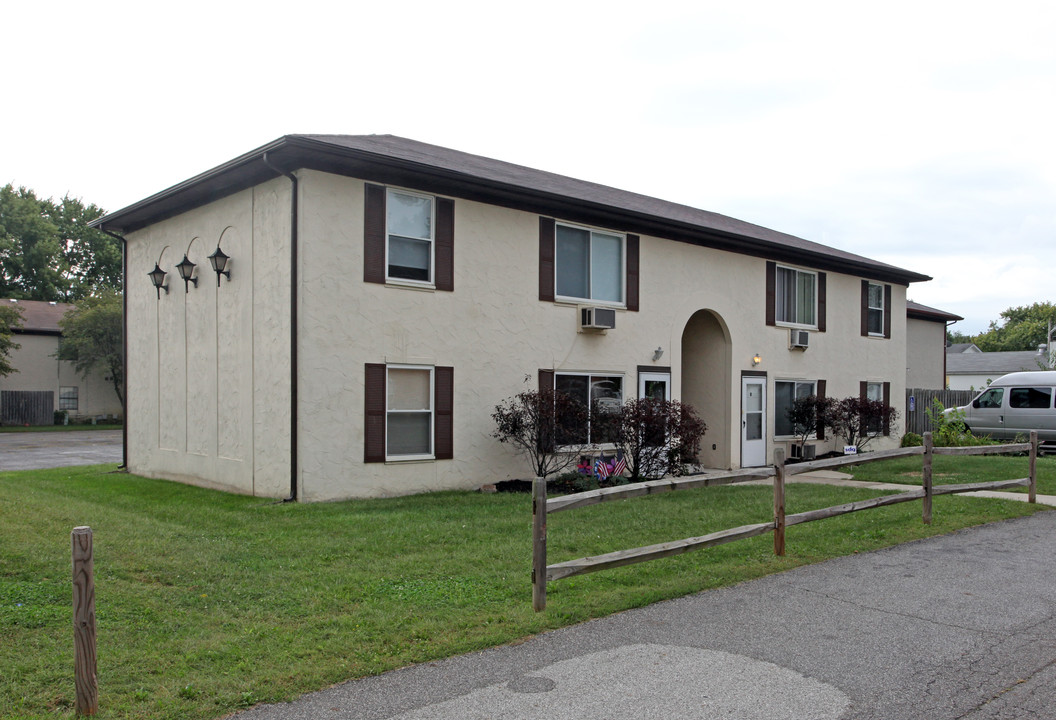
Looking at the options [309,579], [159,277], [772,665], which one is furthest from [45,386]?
[772,665]

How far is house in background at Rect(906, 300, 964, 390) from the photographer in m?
29.5

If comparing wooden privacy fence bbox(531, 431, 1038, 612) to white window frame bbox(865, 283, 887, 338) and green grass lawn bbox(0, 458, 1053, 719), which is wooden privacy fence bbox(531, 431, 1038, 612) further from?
white window frame bbox(865, 283, 887, 338)

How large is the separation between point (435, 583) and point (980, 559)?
5.26 meters

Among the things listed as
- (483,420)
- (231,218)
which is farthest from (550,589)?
(231,218)

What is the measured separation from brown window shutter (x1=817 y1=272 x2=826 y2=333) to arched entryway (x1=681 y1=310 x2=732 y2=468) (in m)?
3.67

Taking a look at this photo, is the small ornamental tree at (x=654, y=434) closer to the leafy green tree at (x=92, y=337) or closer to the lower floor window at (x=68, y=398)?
the leafy green tree at (x=92, y=337)

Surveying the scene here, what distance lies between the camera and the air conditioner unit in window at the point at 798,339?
1950 centimetres

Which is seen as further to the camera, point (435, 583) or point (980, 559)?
point (980, 559)

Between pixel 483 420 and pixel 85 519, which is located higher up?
pixel 483 420

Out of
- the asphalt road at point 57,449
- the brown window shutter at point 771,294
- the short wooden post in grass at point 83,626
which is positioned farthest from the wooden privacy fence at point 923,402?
the short wooden post in grass at point 83,626

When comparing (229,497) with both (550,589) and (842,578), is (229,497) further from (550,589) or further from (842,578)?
(842,578)

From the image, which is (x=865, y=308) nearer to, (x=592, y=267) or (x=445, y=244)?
(x=592, y=267)

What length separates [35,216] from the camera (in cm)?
4925

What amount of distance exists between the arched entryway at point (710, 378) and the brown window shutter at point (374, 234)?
7949 millimetres
